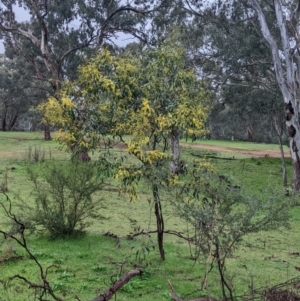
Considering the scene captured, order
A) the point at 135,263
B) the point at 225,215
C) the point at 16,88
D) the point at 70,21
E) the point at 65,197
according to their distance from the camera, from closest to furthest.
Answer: the point at 225,215, the point at 135,263, the point at 65,197, the point at 70,21, the point at 16,88

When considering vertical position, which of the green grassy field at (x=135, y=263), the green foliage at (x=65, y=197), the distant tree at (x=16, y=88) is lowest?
the green grassy field at (x=135, y=263)

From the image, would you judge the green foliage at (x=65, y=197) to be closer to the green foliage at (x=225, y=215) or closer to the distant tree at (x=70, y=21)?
the green foliage at (x=225, y=215)

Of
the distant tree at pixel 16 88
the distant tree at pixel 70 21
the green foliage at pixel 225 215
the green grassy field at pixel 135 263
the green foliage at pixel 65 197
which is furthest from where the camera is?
the distant tree at pixel 16 88

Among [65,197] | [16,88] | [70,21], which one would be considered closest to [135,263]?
[65,197]

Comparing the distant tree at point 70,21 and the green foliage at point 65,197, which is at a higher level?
the distant tree at point 70,21

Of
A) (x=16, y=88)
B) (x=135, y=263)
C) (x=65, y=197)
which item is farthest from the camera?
(x=16, y=88)

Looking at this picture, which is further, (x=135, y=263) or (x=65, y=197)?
(x=65, y=197)

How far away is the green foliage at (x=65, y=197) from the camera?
856 centimetres

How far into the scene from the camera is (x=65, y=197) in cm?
888

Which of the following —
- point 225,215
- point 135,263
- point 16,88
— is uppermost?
point 16,88

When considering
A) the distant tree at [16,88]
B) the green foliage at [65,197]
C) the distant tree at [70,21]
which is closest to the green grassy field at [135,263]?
the green foliage at [65,197]

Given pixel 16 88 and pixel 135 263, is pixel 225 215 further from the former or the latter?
pixel 16 88

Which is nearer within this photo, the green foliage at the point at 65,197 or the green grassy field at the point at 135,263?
the green grassy field at the point at 135,263

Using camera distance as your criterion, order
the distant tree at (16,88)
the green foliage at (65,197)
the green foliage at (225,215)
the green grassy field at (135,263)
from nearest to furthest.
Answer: the green foliage at (225,215)
the green grassy field at (135,263)
the green foliage at (65,197)
the distant tree at (16,88)
